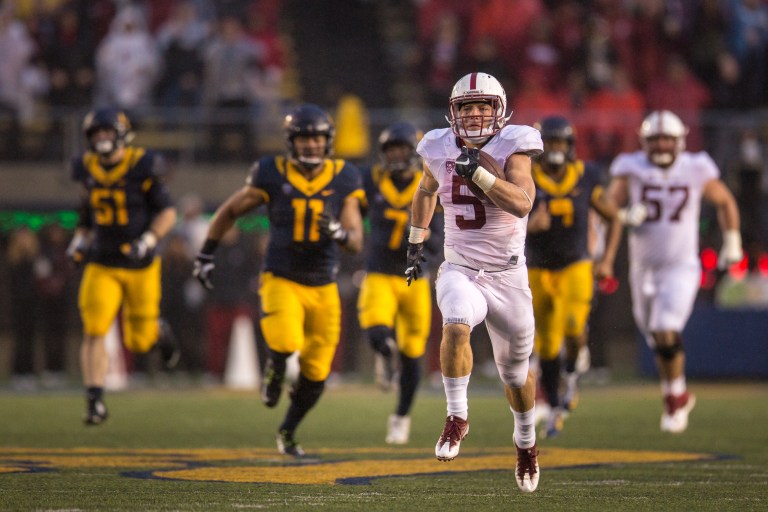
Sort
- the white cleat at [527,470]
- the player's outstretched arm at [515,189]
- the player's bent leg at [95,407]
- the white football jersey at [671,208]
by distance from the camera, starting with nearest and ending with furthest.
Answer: the player's outstretched arm at [515,189], the white cleat at [527,470], the player's bent leg at [95,407], the white football jersey at [671,208]

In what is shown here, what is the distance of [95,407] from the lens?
30.4 ft

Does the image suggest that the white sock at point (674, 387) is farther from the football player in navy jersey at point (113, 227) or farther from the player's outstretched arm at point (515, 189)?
the player's outstretched arm at point (515, 189)

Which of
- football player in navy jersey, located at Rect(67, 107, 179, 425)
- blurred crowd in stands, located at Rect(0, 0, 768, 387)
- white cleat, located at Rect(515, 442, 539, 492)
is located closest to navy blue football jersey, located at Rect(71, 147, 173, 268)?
football player in navy jersey, located at Rect(67, 107, 179, 425)

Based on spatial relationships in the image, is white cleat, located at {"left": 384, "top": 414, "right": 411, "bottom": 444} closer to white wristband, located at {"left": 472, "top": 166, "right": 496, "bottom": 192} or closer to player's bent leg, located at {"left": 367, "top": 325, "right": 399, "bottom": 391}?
player's bent leg, located at {"left": 367, "top": 325, "right": 399, "bottom": 391}

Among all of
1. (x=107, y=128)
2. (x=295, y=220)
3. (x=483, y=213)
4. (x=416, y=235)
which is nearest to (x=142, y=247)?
(x=107, y=128)

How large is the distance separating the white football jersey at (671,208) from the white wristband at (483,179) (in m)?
4.37

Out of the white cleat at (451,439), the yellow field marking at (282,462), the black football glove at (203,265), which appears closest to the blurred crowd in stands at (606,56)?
the yellow field marking at (282,462)

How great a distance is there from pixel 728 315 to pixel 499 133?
29.3 ft

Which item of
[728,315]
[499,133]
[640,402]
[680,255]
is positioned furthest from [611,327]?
[499,133]

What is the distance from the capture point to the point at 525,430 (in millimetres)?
6566

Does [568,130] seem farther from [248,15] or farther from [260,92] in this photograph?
[248,15]

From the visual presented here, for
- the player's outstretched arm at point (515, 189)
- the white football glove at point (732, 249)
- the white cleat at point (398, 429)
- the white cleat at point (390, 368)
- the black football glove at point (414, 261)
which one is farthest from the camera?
the white football glove at point (732, 249)

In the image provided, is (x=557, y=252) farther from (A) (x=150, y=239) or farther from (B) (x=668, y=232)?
(A) (x=150, y=239)

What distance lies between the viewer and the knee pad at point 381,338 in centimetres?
930
